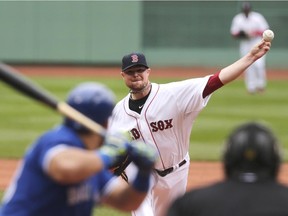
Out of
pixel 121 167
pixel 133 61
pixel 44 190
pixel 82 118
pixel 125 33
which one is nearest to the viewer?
pixel 44 190

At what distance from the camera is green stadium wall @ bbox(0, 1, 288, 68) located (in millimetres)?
28453

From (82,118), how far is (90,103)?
0.29 feet

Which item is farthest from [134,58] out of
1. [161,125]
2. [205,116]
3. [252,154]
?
[205,116]

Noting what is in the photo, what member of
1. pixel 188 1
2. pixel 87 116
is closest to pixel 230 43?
pixel 188 1

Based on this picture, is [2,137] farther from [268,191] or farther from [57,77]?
[268,191]

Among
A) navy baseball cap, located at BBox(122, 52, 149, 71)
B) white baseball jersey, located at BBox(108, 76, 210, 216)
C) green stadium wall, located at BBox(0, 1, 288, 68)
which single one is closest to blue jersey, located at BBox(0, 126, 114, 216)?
white baseball jersey, located at BBox(108, 76, 210, 216)

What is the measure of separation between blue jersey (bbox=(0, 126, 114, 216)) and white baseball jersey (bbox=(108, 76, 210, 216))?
10.1 ft

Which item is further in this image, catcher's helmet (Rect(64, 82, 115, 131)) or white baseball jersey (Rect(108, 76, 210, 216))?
white baseball jersey (Rect(108, 76, 210, 216))

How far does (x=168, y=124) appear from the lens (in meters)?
7.38

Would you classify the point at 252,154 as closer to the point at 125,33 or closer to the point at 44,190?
the point at 44,190

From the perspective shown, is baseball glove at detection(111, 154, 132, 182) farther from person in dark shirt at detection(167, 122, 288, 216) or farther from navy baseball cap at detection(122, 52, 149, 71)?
person in dark shirt at detection(167, 122, 288, 216)

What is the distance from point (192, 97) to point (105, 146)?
10.1 feet

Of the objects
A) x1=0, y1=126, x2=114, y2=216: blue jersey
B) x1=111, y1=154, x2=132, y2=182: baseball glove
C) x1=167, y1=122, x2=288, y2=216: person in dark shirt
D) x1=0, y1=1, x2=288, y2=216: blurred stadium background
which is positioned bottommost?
x1=0, y1=1, x2=288, y2=216: blurred stadium background

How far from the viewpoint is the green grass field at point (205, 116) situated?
1423cm
